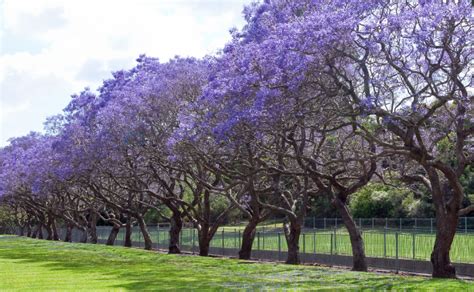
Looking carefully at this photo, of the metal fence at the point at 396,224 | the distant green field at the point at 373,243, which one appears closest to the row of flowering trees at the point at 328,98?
the distant green field at the point at 373,243

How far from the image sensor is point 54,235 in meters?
74.5

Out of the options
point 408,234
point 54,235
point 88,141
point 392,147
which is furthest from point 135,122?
point 54,235

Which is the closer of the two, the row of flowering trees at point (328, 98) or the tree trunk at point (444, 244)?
the row of flowering trees at point (328, 98)

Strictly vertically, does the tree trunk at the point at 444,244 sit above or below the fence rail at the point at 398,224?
below

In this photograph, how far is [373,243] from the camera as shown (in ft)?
104

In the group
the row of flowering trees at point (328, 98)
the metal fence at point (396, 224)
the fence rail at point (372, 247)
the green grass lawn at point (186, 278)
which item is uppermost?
the row of flowering trees at point (328, 98)

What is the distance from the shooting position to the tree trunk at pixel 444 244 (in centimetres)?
2158

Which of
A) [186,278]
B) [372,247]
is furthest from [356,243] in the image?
[186,278]

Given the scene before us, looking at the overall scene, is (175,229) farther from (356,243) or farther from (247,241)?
(356,243)

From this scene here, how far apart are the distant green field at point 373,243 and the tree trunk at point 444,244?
220 inches

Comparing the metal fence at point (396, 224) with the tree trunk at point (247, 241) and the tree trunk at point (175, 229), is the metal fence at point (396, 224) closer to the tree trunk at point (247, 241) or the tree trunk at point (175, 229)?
the tree trunk at point (247, 241)

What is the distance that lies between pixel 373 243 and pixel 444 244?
10.2 metres

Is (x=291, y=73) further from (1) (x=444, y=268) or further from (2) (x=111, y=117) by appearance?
(2) (x=111, y=117)

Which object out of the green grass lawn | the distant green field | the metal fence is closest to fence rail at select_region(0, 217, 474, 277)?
the distant green field
